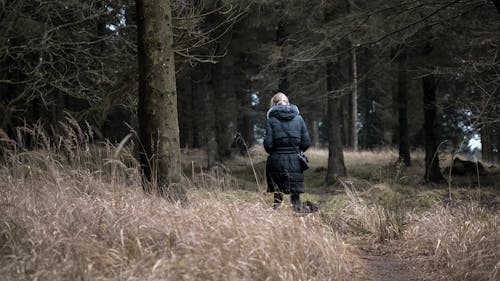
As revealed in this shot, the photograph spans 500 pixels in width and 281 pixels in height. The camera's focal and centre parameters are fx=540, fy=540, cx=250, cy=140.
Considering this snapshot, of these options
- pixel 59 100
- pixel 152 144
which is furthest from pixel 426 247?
pixel 59 100

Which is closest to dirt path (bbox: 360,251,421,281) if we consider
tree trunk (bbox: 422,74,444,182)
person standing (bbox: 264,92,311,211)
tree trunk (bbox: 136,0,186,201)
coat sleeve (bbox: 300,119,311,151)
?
person standing (bbox: 264,92,311,211)

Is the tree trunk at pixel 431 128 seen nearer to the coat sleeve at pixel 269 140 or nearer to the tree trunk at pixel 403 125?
the tree trunk at pixel 403 125

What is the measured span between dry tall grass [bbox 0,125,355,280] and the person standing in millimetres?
1711

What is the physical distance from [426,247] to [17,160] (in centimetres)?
453

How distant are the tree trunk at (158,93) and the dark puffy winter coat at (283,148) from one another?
1.76 meters

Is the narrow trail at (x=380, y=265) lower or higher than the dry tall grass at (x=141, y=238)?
lower

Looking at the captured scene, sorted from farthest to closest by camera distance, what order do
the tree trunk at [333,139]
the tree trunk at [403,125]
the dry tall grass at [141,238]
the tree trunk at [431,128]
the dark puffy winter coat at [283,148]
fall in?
1. the tree trunk at [403,125]
2. the tree trunk at [333,139]
3. the tree trunk at [431,128]
4. the dark puffy winter coat at [283,148]
5. the dry tall grass at [141,238]

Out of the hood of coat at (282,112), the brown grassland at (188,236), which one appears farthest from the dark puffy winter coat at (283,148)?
the brown grassland at (188,236)

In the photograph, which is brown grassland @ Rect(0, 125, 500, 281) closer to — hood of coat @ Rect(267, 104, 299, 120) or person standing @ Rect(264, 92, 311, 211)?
person standing @ Rect(264, 92, 311, 211)

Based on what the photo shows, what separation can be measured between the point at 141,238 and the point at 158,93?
205 centimetres

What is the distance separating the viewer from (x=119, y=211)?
461 centimetres

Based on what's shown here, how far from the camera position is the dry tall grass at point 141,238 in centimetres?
358

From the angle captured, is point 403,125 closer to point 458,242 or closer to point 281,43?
point 281,43

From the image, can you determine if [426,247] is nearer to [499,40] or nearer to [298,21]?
[499,40]
